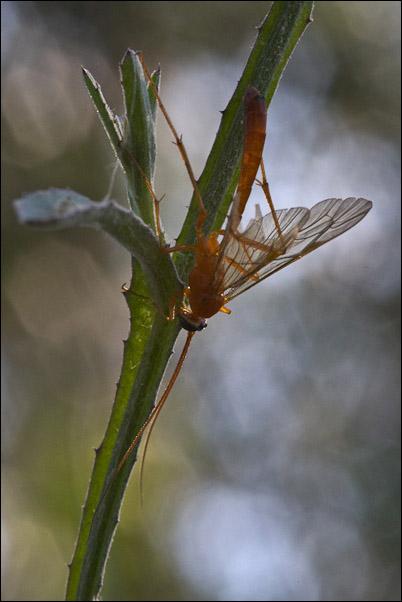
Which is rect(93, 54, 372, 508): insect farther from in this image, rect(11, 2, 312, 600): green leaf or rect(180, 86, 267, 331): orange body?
rect(11, 2, 312, 600): green leaf

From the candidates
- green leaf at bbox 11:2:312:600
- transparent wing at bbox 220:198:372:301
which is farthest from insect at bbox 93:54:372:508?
green leaf at bbox 11:2:312:600

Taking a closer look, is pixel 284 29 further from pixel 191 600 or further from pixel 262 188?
pixel 191 600

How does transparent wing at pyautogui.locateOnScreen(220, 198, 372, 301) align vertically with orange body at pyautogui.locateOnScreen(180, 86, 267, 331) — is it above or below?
above

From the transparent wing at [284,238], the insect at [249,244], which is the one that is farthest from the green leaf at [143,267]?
the transparent wing at [284,238]

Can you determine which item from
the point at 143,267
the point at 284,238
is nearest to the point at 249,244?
the point at 284,238

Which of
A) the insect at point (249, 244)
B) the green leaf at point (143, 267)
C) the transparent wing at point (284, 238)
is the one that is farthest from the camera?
the transparent wing at point (284, 238)

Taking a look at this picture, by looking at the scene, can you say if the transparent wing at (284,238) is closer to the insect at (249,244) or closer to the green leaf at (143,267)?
the insect at (249,244)

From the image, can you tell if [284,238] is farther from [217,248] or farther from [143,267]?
[143,267]

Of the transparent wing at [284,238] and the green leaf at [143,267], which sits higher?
the transparent wing at [284,238]
